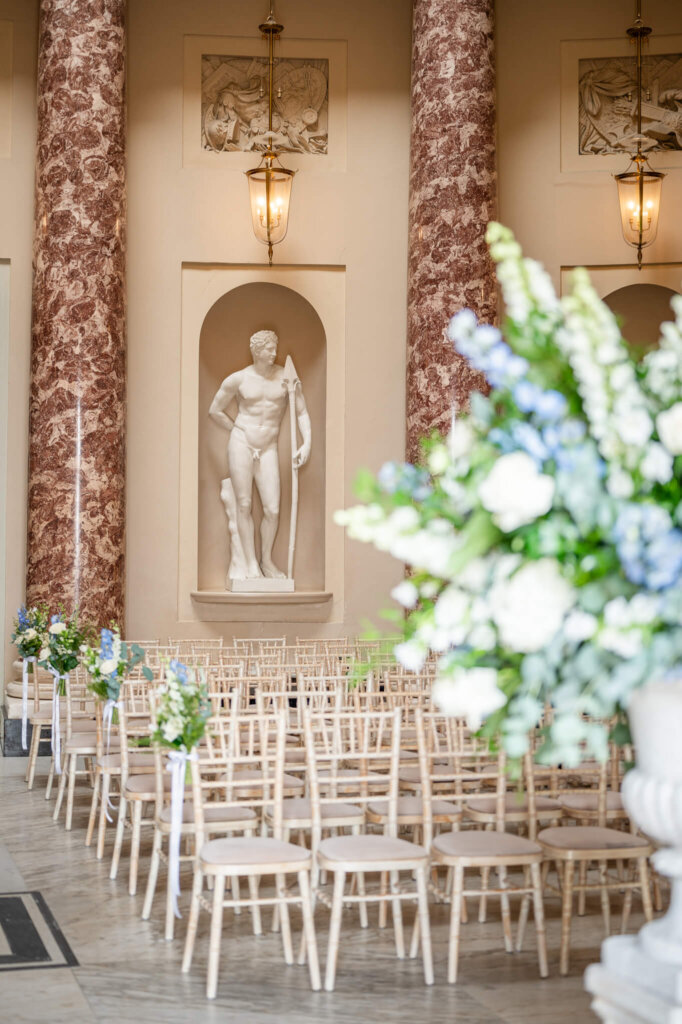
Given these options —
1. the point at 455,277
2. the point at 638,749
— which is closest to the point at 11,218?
the point at 455,277

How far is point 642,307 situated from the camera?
1280 centimetres

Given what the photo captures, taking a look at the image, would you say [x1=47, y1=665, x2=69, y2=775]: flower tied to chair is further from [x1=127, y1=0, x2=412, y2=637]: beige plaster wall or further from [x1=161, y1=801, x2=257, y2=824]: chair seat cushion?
[x1=127, y1=0, x2=412, y2=637]: beige plaster wall

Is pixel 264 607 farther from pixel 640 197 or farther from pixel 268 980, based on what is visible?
pixel 268 980

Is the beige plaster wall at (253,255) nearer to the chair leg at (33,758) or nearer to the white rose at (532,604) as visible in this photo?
the chair leg at (33,758)

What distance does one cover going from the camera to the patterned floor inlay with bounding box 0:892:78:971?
4.90 meters

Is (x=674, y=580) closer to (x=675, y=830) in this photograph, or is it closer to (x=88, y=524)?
(x=675, y=830)

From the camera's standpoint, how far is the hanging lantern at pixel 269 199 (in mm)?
11000

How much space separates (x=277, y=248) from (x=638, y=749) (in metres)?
10.5

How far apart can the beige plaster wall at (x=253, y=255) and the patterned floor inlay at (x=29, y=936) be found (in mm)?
6505

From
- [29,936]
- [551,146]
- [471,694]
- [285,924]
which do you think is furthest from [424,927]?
[551,146]

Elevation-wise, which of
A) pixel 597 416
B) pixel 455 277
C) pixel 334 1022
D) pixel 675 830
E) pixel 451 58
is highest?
pixel 451 58

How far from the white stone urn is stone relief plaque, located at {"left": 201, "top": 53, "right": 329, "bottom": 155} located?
35.8 ft

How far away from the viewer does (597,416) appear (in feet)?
6.66

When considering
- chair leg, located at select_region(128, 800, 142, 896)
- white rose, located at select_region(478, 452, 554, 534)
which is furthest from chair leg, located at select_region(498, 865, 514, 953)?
white rose, located at select_region(478, 452, 554, 534)
